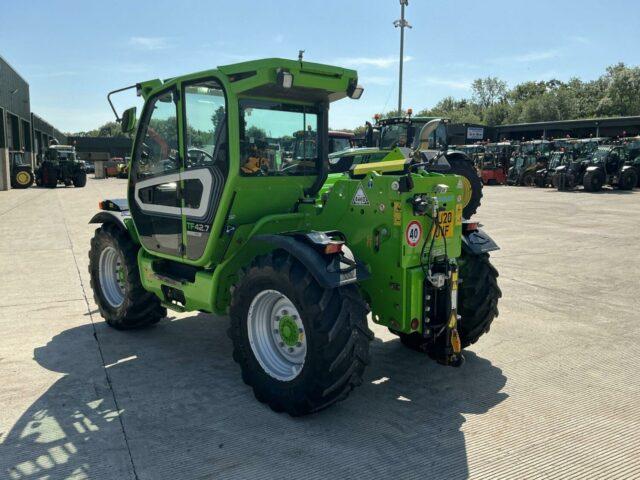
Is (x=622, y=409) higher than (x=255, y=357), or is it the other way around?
(x=255, y=357)

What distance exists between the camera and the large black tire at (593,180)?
24.1 meters

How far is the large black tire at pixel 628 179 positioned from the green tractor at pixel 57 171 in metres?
28.7

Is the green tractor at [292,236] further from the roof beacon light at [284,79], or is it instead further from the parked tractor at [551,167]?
the parked tractor at [551,167]

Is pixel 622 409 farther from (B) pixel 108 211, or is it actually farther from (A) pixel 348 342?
(B) pixel 108 211

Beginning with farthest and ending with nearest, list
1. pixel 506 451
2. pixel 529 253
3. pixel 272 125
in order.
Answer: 1. pixel 529 253
2. pixel 272 125
3. pixel 506 451

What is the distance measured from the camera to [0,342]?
505 cm


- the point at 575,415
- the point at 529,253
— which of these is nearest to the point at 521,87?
the point at 529,253

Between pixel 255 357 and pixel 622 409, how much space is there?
8.57 feet

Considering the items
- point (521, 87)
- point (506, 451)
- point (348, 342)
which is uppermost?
point (521, 87)

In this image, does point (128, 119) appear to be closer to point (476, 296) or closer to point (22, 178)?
point (476, 296)

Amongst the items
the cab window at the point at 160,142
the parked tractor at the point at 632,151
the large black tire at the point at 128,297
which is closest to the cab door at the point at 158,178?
the cab window at the point at 160,142

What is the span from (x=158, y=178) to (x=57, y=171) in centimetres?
2997

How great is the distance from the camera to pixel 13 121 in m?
37.5

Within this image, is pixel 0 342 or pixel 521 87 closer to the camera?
pixel 0 342
